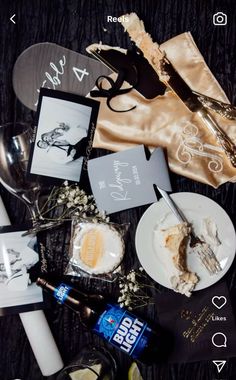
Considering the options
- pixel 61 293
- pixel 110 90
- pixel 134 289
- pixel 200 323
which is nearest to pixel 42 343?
pixel 61 293

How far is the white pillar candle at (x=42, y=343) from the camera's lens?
1135 mm

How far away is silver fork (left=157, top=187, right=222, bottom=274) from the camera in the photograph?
1.12m

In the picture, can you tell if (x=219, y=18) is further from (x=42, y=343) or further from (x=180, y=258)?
(x=42, y=343)

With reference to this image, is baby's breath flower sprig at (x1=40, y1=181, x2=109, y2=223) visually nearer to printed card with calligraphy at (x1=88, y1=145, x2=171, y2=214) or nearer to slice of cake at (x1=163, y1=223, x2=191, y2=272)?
printed card with calligraphy at (x1=88, y1=145, x2=171, y2=214)

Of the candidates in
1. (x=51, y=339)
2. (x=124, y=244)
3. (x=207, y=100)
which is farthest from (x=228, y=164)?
(x=51, y=339)

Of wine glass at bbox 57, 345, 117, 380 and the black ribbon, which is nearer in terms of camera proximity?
wine glass at bbox 57, 345, 117, 380

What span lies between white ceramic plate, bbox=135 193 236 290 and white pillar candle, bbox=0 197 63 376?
0.27 metres

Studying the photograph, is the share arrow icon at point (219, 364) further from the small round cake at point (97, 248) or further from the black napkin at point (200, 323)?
the small round cake at point (97, 248)

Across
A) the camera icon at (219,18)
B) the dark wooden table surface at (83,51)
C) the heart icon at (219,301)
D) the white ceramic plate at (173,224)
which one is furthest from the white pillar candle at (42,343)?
the camera icon at (219,18)

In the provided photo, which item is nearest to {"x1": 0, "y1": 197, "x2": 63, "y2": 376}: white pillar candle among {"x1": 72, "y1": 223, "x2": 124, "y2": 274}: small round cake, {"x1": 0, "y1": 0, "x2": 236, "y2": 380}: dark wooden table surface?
{"x1": 0, "y1": 0, "x2": 236, "y2": 380}: dark wooden table surface

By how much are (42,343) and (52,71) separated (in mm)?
642

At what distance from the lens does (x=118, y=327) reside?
1.10 meters

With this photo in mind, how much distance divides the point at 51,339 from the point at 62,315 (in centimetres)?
6

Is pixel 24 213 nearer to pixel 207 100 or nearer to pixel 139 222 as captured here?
pixel 139 222
